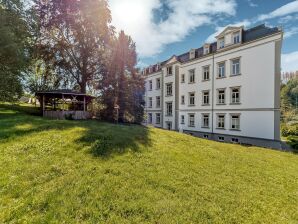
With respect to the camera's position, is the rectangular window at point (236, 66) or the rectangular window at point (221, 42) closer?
the rectangular window at point (236, 66)

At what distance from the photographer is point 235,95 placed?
69.3 feet

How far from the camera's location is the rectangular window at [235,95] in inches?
818

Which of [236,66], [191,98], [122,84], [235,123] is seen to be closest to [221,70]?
[236,66]

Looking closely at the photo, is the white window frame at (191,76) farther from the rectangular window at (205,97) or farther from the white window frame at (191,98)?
the rectangular window at (205,97)

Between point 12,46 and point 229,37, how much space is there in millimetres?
21915

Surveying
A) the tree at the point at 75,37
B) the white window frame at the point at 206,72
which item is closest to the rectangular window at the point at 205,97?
the white window frame at the point at 206,72

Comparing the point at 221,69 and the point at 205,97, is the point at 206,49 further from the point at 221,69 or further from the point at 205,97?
the point at 205,97

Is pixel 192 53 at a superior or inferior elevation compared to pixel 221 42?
inferior

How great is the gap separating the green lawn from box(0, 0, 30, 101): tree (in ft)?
34.6

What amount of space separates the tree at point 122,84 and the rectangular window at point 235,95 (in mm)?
11628

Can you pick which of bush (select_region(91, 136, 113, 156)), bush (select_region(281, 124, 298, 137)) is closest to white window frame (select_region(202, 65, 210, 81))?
bush (select_region(281, 124, 298, 137))

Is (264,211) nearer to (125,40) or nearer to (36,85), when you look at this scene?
(125,40)

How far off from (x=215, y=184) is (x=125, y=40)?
72.3ft

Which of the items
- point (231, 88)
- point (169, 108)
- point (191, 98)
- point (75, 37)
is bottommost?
point (169, 108)
